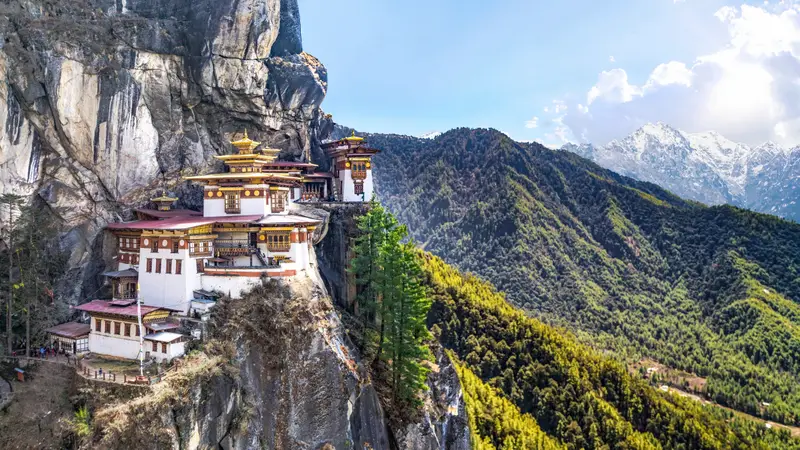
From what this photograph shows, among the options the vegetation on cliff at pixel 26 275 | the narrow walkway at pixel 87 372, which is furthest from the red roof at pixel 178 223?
the narrow walkway at pixel 87 372

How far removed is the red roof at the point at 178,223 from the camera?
40.9 m

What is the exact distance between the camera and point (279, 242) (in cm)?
4453

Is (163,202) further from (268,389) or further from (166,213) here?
(268,389)

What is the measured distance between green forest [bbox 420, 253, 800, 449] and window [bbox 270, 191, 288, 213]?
34741 millimetres

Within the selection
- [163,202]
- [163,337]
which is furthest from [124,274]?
[163,202]

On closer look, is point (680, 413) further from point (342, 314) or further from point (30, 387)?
point (30, 387)

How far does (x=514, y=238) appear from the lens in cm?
15812

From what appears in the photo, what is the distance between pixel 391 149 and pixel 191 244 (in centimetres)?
Result: 15825

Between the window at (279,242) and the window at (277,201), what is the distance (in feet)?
18.8

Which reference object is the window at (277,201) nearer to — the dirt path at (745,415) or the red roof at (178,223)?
the red roof at (178,223)

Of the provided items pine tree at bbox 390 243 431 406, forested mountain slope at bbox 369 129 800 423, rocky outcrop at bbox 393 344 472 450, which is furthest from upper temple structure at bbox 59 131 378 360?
forested mountain slope at bbox 369 129 800 423

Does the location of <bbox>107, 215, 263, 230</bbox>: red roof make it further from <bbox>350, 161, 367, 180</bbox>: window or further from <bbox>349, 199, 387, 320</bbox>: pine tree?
<bbox>350, 161, 367, 180</bbox>: window

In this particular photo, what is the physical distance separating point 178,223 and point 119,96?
1299 centimetres

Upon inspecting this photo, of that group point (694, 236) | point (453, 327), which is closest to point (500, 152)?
point (694, 236)
